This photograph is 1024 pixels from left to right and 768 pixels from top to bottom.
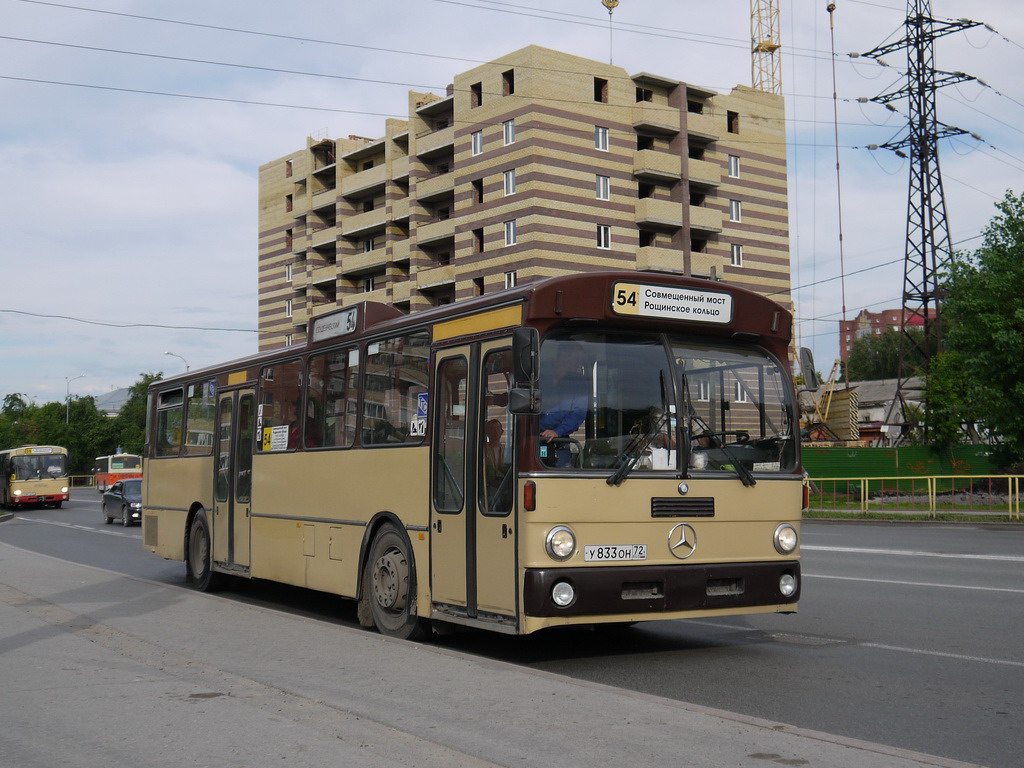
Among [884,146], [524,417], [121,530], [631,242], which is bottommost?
[121,530]

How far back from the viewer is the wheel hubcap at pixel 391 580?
996cm

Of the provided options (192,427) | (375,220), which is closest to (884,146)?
(375,220)

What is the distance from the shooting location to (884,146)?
178ft

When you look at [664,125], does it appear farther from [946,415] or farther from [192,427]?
[192,427]

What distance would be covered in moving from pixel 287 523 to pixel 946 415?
4513 centimetres

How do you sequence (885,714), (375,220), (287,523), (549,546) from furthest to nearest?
(375,220) < (287,523) < (549,546) < (885,714)

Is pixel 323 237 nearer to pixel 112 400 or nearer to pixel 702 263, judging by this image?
pixel 702 263

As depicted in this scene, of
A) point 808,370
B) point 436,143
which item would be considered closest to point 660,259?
point 436,143

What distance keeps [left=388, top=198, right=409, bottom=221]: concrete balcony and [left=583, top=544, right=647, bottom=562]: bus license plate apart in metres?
60.9

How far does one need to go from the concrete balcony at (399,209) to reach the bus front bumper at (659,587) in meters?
60.6

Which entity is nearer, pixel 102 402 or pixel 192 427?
pixel 192 427

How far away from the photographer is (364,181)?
71.3 meters

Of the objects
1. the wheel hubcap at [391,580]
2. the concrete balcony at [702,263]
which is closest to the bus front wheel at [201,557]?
the wheel hubcap at [391,580]

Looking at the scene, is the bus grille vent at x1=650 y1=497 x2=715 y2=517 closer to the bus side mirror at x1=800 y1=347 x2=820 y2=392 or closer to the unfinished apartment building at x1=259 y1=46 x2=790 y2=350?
the bus side mirror at x1=800 y1=347 x2=820 y2=392
